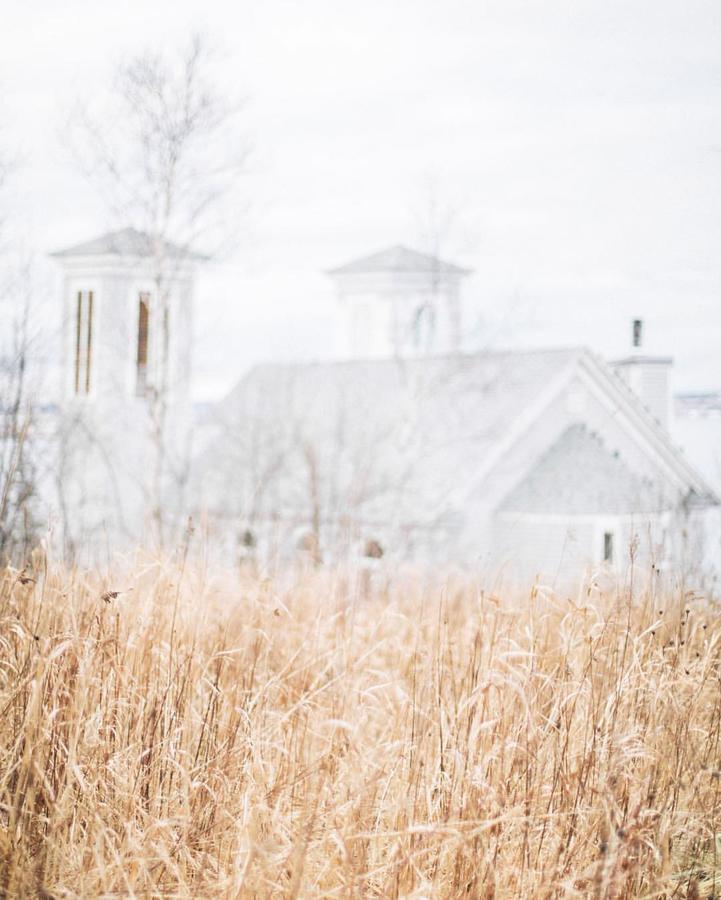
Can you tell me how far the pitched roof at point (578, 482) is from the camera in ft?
59.9

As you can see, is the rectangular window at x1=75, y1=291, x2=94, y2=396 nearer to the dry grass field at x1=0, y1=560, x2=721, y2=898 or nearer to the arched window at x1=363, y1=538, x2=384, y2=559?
the arched window at x1=363, y1=538, x2=384, y2=559

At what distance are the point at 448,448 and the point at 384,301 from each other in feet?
18.1

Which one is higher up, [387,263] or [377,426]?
[387,263]

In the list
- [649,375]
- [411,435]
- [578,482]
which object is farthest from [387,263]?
[411,435]

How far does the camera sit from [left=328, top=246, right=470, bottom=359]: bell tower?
18.2m

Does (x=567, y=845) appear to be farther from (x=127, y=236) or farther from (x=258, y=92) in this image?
(x=127, y=236)

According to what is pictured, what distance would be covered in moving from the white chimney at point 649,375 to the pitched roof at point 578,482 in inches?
152

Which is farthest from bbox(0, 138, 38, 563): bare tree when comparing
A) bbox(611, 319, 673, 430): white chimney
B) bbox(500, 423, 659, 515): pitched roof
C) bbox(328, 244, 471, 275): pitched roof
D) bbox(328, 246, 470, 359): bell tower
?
bbox(611, 319, 673, 430): white chimney

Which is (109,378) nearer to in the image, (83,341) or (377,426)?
(83,341)

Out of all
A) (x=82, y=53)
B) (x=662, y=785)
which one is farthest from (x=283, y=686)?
(x=82, y=53)

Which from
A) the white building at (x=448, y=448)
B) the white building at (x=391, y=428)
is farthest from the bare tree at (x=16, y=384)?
the white building at (x=448, y=448)

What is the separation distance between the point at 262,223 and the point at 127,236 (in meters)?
2.34

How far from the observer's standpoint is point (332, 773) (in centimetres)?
363

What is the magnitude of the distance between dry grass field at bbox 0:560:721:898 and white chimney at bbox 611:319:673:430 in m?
19.7
